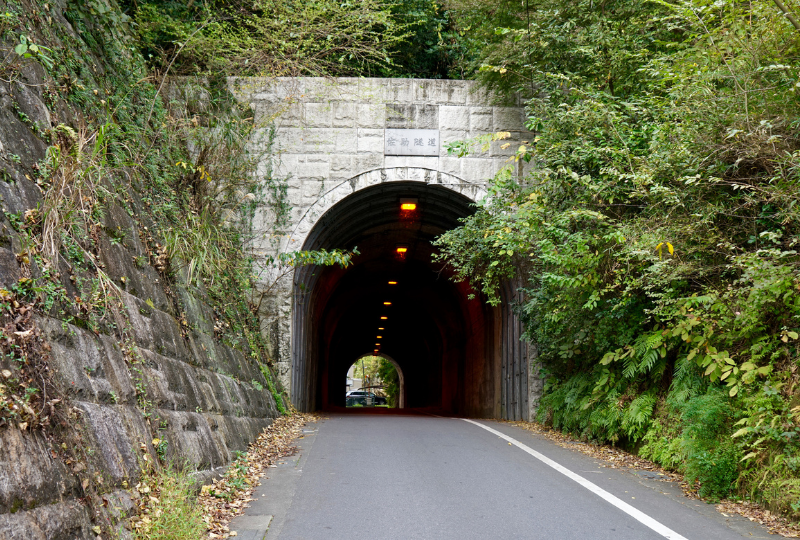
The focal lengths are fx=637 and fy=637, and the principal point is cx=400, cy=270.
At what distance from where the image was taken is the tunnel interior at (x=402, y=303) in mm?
14992

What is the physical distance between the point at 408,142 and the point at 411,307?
17.2 m

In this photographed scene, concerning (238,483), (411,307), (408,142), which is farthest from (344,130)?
(411,307)

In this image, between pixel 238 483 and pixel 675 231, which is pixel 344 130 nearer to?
pixel 675 231

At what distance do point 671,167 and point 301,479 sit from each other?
5654 millimetres

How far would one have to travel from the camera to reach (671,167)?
7766mm

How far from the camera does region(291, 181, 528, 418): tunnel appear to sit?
14.9 meters

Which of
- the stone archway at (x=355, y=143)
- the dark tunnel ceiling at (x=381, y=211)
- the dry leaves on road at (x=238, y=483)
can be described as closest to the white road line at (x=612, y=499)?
the dry leaves on road at (x=238, y=483)

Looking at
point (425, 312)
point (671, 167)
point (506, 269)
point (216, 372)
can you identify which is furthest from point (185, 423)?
point (425, 312)

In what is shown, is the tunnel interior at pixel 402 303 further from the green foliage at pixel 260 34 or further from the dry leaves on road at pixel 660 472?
the dry leaves on road at pixel 660 472

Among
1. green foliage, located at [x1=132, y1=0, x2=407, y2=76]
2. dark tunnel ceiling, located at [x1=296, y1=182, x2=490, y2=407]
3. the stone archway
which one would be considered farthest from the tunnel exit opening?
green foliage, located at [x1=132, y1=0, x2=407, y2=76]

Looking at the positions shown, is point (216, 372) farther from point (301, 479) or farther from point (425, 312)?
point (425, 312)

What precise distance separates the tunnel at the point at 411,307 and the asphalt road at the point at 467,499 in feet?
14.4

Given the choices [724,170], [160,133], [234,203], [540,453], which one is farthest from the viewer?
[234,203]

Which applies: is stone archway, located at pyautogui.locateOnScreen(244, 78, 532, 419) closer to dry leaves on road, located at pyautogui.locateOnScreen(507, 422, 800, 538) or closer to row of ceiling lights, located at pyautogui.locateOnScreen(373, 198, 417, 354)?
row of ceiling lights, located at pyautogui.locateOnScreen(373, 198, 417, 354)
